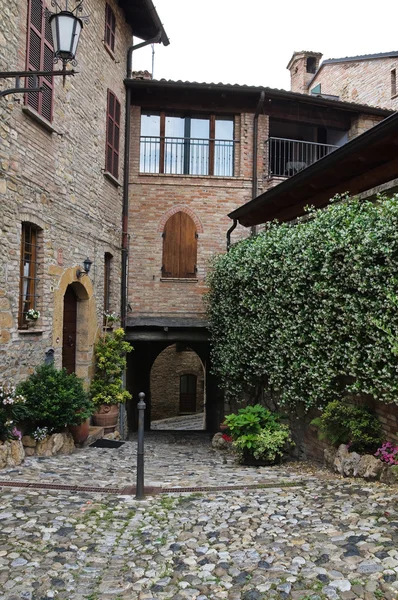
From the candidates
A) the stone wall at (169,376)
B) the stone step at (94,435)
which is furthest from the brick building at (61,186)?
the stone wall at (169,376)

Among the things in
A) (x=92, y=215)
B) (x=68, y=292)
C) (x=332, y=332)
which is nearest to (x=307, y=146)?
(x=92, y=215)

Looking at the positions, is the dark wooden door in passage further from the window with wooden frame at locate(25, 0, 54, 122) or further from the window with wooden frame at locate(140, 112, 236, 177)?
the window with wooden frame at locate(140, 112, 236, 177)

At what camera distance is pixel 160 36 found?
12.4 m

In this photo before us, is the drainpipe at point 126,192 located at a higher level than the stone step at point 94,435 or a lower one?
higher

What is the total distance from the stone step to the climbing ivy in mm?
2984

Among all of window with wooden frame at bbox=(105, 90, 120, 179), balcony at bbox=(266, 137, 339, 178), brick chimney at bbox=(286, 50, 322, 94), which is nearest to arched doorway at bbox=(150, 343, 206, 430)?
balcony at bbox=(266, 137, 339, 178)

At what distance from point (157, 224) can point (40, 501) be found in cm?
879

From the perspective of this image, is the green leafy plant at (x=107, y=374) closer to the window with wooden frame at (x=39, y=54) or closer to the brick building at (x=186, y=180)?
the brick building at (x=186, y=180)

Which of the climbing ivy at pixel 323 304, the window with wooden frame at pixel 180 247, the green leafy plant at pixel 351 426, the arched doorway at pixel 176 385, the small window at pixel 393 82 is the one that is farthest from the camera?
the arched doorway at pixel 176 385

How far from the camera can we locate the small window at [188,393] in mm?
23344

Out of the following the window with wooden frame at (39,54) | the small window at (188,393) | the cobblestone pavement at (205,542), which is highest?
the window with wooden frame at (39,54)

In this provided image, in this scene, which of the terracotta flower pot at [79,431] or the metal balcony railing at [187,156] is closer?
the terracotta flower pot at [79,431]

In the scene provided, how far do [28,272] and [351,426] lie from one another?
5159mm

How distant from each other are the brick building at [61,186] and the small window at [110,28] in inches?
0.9
